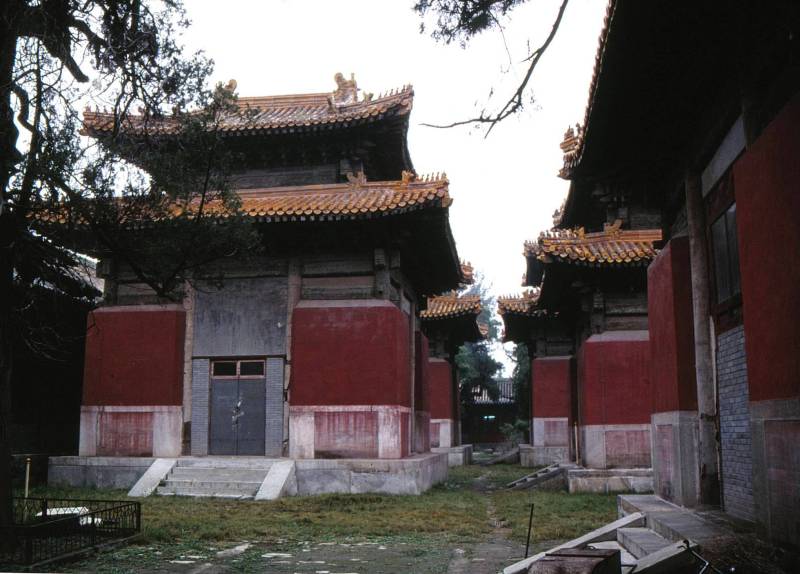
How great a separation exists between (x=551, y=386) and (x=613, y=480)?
31.8 ft

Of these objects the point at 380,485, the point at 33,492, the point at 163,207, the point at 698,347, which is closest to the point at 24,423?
the point at 33,492

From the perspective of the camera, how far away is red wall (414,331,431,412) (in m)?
18.0

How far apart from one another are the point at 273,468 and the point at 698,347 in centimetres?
788

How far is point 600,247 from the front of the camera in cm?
1495

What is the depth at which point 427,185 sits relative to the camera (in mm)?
13898

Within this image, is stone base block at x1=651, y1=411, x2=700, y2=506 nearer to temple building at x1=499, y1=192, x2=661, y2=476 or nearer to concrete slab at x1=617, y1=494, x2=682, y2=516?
concrete slab at x1=617, y1=494, x2=682, y2=516

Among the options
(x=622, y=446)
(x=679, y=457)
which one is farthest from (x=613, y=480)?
(x=679, y=457)

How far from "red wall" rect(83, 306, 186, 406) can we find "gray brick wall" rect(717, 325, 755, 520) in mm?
10141

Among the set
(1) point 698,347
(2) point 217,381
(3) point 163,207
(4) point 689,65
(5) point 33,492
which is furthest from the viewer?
(2) point 217,381

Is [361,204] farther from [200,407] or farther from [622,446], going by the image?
[622,446]

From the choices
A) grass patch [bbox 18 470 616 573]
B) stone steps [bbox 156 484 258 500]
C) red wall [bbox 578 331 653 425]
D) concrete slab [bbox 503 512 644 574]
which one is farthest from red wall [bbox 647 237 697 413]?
stone steps [bbox 156 484 258 500]

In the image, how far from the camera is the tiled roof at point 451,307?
82.2 ft

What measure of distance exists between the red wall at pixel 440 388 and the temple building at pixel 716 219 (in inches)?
667

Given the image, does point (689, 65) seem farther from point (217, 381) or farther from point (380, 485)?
point (217, 381)
